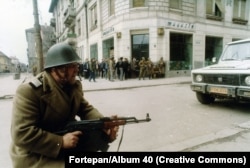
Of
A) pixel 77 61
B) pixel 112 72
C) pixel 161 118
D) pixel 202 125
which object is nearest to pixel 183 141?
pixel 202 125

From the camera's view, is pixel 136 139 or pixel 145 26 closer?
pixel 136 139

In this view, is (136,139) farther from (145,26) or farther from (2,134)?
(145,26)

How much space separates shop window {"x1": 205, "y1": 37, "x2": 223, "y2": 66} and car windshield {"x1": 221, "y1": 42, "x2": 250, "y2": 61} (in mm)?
15058

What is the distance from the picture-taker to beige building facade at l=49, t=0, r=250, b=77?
59.8 ft

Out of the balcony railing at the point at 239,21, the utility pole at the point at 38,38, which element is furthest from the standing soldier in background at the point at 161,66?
the balcony railing at the point at 239,21

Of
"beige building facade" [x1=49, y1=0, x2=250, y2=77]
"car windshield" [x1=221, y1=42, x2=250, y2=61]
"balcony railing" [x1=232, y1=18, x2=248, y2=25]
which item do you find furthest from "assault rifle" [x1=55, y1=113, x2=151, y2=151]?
"balcony railing" [x1=232, y1=18, x2=248, y2=25]

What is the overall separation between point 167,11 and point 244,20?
12.0 m

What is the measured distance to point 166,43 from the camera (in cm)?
1844

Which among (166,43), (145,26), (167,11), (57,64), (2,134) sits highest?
(167,11)

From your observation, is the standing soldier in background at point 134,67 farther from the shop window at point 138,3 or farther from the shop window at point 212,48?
the shop window at point 212,48

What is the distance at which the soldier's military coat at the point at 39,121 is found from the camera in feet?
5.41

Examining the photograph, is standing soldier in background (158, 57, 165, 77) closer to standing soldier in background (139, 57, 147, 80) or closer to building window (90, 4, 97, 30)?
standing soldier in background (139, 57, 147, 80)

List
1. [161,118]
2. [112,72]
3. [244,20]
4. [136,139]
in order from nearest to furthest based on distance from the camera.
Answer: [136,139], [161,118], [112,72], [244,20]

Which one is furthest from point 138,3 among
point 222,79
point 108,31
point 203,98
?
point 222,79
